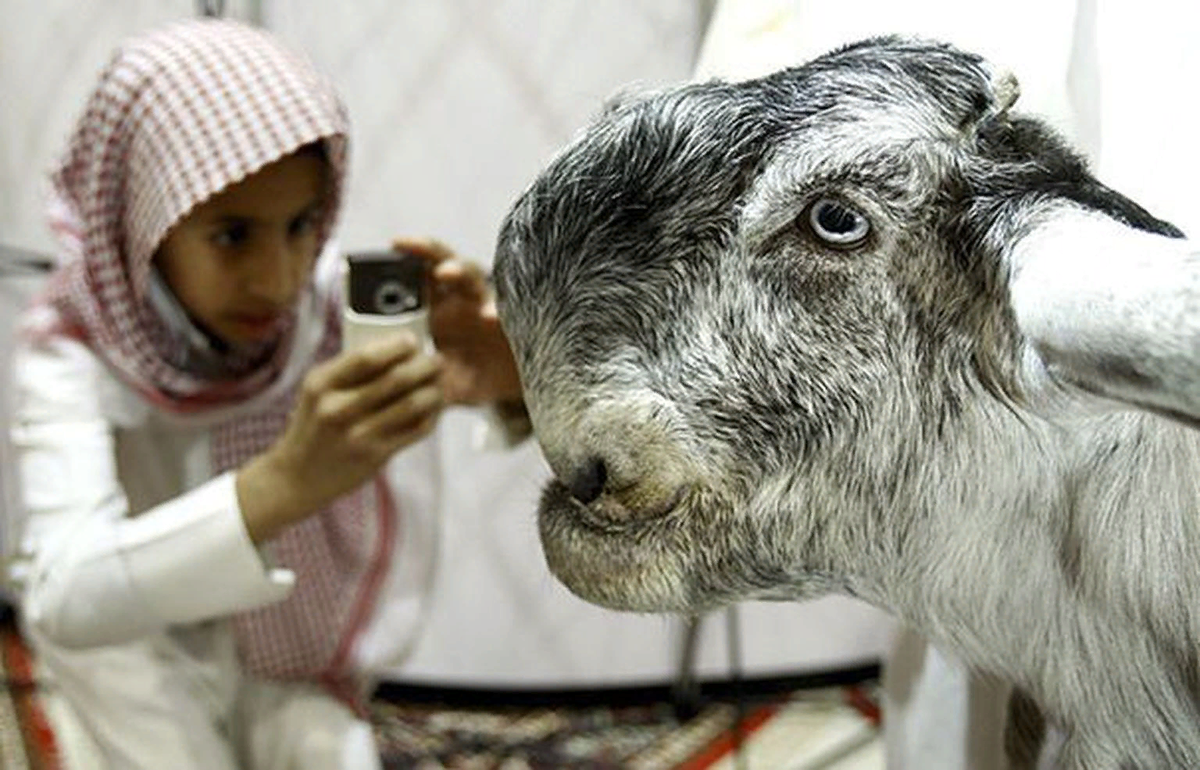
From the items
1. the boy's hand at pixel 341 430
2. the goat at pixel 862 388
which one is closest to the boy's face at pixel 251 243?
the boy's hand at pixel 341 430

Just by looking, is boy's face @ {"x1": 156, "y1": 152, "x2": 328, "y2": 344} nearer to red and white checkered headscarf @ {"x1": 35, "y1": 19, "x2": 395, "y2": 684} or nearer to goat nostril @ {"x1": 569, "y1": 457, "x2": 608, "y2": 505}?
red and white checkered headscarf @ {"x1": 35, "y1": 19, "x2": 395, "y2": 684}

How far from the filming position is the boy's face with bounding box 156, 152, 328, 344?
0.76 metres

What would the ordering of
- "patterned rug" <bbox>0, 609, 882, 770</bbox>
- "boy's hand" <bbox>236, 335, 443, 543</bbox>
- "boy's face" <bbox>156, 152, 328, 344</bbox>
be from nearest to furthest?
"boy's hand" <bbox>236, 335, 443, 543</bbox>
"boy's face" <bbox>156, 152, 328, 344</bbox>
"patterned rug" <bbox>0, 609, 882, 770</bbox>

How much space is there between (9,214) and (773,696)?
30.8 inches

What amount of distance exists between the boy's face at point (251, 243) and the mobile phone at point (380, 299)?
0.09 meters

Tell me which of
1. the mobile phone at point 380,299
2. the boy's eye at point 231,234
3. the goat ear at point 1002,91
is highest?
the goat ear at point 1002,91

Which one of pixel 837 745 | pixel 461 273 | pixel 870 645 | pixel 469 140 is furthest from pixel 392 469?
pixel 870 645

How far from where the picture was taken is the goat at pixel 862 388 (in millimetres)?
312

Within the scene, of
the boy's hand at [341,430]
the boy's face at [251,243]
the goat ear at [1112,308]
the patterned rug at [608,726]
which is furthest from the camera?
the patterned rug at [608,726]

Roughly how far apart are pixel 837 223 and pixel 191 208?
51 centimetres

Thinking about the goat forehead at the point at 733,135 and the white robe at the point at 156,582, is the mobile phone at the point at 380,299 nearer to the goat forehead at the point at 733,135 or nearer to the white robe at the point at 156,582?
the white robe at the point at 156,582

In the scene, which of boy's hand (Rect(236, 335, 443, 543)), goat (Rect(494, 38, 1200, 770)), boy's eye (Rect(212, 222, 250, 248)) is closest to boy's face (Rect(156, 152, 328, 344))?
boy's eye (Rect(212, 222, 250, 248))

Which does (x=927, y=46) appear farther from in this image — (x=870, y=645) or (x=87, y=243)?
(x=870, y=645)

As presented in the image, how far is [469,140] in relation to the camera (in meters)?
1.15
